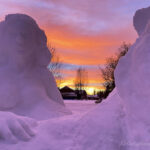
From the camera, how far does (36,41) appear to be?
1009cm

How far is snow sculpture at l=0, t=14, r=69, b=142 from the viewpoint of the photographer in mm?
8461

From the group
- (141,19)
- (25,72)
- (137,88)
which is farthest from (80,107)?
(137,88)

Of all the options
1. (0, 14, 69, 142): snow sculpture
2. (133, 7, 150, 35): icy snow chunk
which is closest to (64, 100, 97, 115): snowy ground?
(0, 14, 69, 142): snow sculpture

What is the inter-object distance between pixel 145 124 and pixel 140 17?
9.55 feet

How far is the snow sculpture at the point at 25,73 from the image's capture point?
27.8ft

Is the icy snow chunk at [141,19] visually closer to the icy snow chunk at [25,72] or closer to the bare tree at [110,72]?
the icy snow chunk at [25,72]

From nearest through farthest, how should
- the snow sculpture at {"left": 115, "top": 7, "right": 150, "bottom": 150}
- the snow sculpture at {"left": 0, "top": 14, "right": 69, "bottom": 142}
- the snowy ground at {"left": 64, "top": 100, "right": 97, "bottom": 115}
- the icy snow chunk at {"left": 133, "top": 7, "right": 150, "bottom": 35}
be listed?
1. the snow sculpture at {"left": 115, "top": 7, "right": 150, "bottom": 150}
2. the icy snow chunk at {"left": 133, "top": 7, "right": 150, "bottom": 35}
3. the snow sculpture at {"left": 0, "top": 14, "right": 69, "bottom": 142}
4. the snowy ground at {"left": 64, "top": 100, "right": 97, "bottom": 115}

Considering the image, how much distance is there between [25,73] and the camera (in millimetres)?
9422

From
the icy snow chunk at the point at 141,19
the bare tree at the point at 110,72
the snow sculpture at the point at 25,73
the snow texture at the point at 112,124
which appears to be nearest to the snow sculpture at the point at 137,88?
the snow texture at the point at 112,124

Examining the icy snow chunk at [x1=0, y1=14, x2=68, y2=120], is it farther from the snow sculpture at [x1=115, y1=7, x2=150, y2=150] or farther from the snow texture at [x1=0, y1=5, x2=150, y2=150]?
the snow sculpture at [x1=115, y1=7, x2=150, y2=150]

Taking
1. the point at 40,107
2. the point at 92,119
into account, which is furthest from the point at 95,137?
the point at 40,107

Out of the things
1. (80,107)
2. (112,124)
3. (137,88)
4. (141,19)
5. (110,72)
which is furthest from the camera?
(110,72)

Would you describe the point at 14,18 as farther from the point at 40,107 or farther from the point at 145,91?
the point at 145,91

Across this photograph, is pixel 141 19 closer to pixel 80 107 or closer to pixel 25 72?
pixel 25 72
